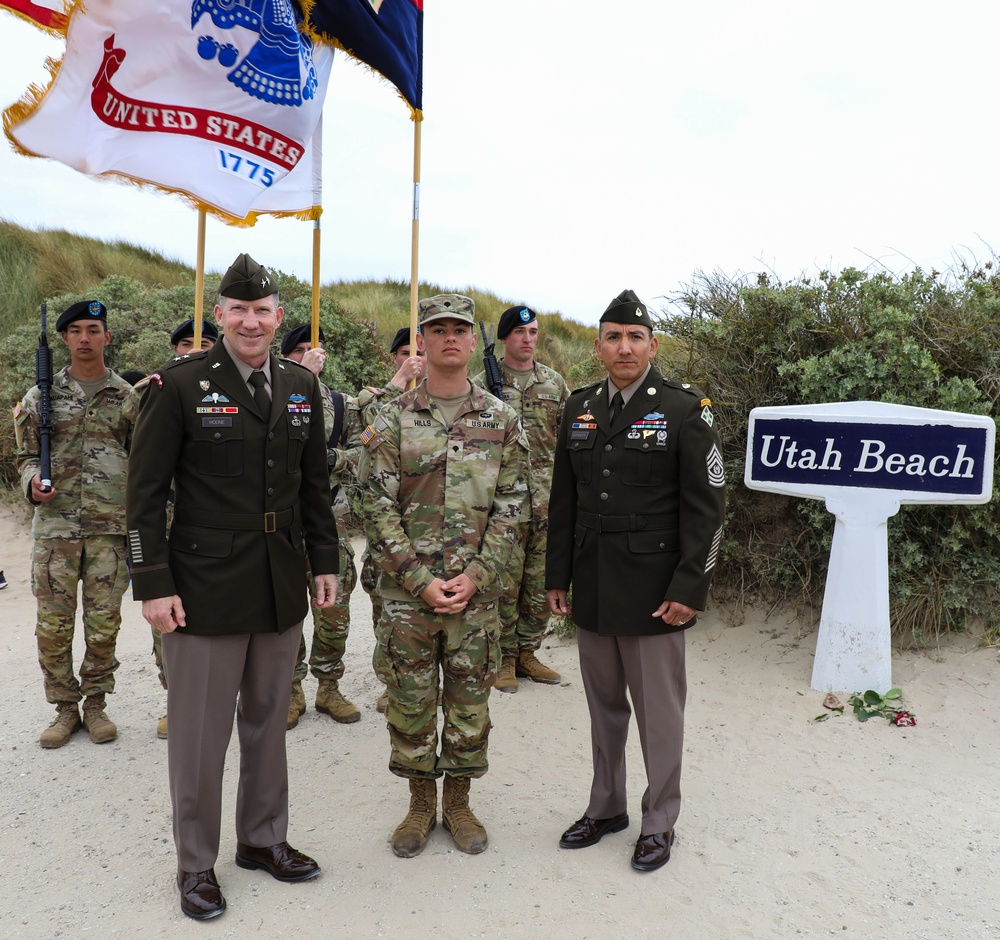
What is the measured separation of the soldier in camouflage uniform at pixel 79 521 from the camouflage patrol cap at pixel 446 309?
2372 millimetres

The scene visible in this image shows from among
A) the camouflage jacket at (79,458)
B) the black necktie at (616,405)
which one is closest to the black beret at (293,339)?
the camouflage jacket at (79,458)

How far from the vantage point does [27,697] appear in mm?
5352

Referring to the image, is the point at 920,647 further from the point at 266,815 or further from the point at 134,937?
the point at 134,937

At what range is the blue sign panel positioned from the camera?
15.1 ft

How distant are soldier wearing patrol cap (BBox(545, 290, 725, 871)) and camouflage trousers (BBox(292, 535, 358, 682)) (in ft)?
6.16

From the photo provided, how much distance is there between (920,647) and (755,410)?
75.2 inches

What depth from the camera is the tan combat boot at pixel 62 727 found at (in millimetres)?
4520

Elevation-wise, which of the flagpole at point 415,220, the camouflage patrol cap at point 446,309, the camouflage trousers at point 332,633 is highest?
the flagpole at point 415,220

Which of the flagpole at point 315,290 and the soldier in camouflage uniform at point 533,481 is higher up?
the flagpole at point 315,290

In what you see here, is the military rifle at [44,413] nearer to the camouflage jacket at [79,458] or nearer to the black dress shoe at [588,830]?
the camouflage jacket at [79,458]

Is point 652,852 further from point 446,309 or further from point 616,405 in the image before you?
point 446,309

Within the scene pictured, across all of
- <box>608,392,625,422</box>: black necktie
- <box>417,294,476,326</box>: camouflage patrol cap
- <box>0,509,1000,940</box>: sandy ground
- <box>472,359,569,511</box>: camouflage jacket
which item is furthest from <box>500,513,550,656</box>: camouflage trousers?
<box>417,294,476,326</box>: camouflage patrol cap

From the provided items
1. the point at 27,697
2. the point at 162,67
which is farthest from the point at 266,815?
the point at 162,67

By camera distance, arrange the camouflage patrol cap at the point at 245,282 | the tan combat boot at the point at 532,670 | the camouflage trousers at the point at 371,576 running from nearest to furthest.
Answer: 1. the camouflage patrol cap at the point at 245,282
2. the camouflage trousers at the point at 371,576
3. the tan combat boot at the point at 532,670
